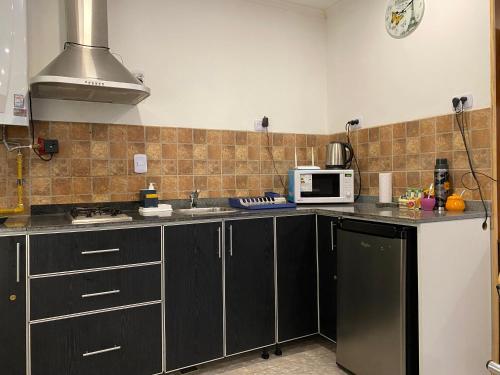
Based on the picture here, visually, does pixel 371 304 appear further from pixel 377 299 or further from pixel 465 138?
pixel 465 138

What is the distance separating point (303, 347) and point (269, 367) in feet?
1.20

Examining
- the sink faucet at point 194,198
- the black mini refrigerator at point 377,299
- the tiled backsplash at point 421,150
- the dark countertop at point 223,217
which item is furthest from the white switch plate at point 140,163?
the tiled backsplash at point 421,150

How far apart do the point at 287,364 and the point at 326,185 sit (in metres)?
1.29

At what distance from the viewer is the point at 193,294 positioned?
2154 millimetres

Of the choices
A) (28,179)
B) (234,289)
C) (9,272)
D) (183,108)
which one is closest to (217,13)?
(183,108)

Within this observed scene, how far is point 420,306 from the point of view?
1.80 meters

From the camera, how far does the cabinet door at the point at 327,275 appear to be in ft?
7.79

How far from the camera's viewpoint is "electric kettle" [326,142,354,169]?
3.02 metres

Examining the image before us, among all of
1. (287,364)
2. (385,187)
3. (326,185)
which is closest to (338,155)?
(326,185)

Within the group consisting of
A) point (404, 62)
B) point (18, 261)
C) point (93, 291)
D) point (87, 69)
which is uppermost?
point (404, 62)

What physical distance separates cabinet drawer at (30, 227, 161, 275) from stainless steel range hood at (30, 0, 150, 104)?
32.3 inches

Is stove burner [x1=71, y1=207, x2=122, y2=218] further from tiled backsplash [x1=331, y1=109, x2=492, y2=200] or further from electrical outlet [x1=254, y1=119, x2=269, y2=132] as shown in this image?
tiled backsplash [x1=331, y1=109, x2=492, y2=200]

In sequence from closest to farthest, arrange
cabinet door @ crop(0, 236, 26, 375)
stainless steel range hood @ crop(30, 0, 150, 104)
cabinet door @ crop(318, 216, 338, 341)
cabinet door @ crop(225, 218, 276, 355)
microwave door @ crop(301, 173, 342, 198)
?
1. cabinet door @ crop(0, 236, 26, 375)
2. stainless steel range hood @ crop(30, 0, 150, 104)
3. cabinet door @ crop(225, 218, 276, 355)
4. cabinet door @ crop(318, 216, 338, 341)
5. microwave door @ crop(301, 173, 342, 198)

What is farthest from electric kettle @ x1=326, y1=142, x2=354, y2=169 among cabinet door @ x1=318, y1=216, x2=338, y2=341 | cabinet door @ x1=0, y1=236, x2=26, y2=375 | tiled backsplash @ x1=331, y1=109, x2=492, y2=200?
cabinet door @ x1=0, y1=236, x2=26, y2=375
